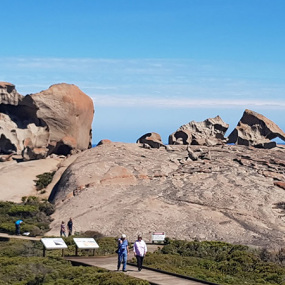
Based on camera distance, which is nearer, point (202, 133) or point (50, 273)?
point (50, 273)

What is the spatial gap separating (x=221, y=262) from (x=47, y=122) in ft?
120

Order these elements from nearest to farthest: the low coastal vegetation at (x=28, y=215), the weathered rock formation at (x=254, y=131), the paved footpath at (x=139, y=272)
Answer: the paved footpath at (x=139, y=272), the low coastal vegetation at (x=28, y=215), the weathered rock formation at (x=254, y=131)

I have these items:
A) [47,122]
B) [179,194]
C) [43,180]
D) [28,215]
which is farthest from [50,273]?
[47,122]

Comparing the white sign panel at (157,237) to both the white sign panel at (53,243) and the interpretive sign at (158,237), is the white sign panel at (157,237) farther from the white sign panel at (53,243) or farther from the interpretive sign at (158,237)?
the white sign panel at (53,243)

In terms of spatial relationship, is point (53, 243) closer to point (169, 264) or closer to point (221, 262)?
point (169, 264)

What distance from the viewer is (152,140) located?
5884 centimetres

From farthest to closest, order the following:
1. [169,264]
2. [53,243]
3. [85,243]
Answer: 1. [85,243]
2. [53,243]
3. [169,264]

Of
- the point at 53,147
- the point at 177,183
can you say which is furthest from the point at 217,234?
the point at 53,147

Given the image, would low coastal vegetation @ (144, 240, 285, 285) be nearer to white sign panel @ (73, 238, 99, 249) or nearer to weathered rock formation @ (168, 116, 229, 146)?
white sign panel @ (73, 238, 99, 249)

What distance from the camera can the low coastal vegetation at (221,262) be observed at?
934 inches

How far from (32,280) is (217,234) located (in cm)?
1698

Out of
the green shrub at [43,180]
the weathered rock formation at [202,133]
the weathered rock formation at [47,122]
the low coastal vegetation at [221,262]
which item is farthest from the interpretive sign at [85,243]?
→ the weathered rock formation at [202,133]

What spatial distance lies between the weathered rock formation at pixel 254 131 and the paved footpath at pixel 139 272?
122 ft

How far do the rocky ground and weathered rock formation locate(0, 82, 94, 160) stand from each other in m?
6.98
